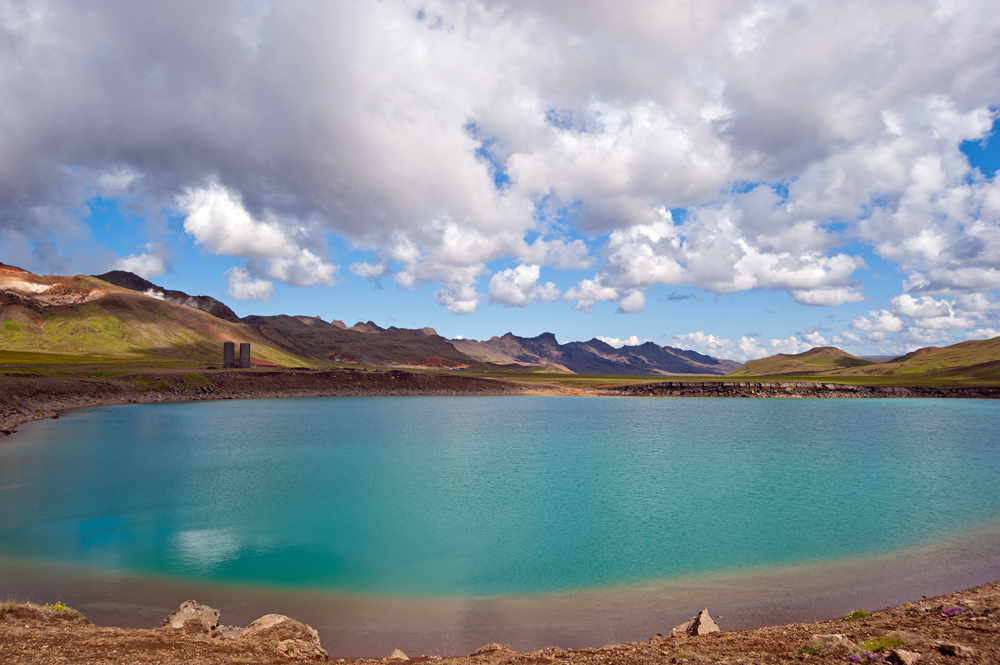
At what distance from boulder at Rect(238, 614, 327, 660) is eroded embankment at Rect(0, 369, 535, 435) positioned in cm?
4944

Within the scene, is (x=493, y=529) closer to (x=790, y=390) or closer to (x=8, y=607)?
(x=8, y=607)

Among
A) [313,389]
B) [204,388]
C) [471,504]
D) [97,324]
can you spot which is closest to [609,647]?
[471,504]

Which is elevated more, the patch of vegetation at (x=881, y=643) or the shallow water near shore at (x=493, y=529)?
the patch of vegetation at (x=881, y=643)

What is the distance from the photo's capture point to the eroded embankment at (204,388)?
63678mm

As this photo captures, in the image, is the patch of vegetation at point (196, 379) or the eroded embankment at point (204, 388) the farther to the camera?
the patch of vegetation at point (196, 379)

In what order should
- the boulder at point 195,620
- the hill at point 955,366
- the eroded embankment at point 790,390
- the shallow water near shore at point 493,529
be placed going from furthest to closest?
the hill at point 955,366 → the eroded embankment at point 790,390 → the shallow water near shore at point 493,529 → the boulder at point 195,620

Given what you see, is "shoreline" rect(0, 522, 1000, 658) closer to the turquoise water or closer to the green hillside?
the turquoise water

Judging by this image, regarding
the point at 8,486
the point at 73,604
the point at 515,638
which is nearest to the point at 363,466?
the point at 8,486

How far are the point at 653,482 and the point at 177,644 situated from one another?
80.6 ft

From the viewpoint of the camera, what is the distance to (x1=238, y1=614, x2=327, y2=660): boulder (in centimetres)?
1003

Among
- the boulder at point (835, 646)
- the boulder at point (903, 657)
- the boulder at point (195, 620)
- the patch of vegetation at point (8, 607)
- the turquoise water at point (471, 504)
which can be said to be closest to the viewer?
the boulder at point (903, 657)

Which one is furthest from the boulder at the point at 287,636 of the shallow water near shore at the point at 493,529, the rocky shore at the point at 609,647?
the shallow water near shore at the point at 493,529

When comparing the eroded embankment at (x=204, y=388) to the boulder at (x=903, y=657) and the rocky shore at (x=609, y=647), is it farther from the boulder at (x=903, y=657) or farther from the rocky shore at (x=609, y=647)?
the boulder at (x=903, y=657)

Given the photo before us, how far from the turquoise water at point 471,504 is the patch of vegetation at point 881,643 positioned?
294 inches
